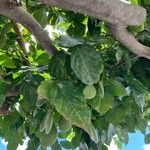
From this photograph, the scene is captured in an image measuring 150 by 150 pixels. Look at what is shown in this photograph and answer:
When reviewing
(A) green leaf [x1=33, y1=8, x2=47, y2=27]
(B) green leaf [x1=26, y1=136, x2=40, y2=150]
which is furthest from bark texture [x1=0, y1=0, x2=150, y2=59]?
(B) green leaf [x1=26, y1=136, x2=40, y2=150]

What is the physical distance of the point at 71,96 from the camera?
1052 millimetres

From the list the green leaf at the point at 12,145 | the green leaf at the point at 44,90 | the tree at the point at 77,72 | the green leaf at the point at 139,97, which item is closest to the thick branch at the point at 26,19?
the tree at the point at 77,72

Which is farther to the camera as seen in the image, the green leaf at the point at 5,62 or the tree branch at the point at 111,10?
the green leaf at the point at 5,62

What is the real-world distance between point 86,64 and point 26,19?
0.65 feet

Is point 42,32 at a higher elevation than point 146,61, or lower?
higher

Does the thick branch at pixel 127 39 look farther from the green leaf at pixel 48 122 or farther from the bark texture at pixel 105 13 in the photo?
the green leaf at pixel 48 122

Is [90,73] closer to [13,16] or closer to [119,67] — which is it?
[13,16]

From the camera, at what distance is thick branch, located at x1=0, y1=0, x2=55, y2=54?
111 centimetres

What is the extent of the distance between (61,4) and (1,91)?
374 millimetres

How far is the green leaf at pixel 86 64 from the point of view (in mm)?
1080

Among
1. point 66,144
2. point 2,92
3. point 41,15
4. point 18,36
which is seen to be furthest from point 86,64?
point 66,144

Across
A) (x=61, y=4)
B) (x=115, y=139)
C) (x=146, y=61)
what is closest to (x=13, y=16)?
(x=61, y=4)

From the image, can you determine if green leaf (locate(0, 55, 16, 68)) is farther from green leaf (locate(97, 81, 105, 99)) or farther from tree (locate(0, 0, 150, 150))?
green leaf (locate(97, 81, 105, 99))

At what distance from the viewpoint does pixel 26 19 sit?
1.15 metres
